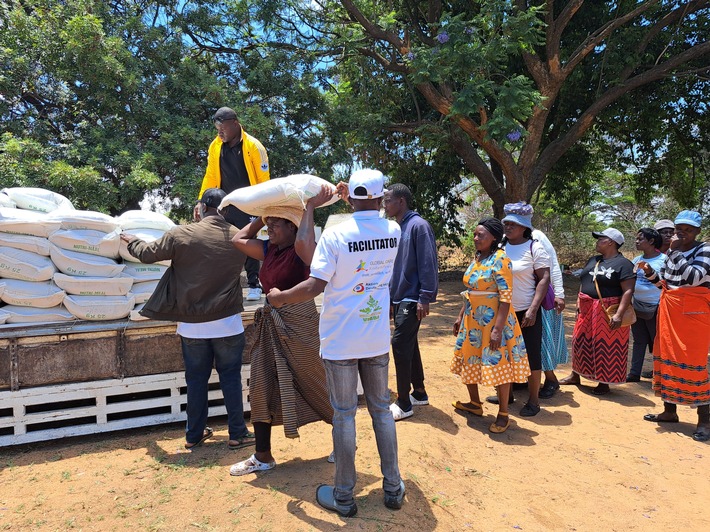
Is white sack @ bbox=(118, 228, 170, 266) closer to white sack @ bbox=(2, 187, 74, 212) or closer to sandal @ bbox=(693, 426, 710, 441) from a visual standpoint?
white sack @ bbox=(2, 187, 74, 212)

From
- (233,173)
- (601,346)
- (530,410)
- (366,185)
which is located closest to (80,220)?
(233,173)

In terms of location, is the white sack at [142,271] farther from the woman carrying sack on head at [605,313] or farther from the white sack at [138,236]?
the woman carrying sack on head at [605,313]

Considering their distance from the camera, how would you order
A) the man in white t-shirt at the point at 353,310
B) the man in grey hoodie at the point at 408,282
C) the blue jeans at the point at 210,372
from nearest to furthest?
the man in white t-shirt at the point at 353,310, the blue jeans at the point at 210,372, the man in grey hoodie at the point at 408,282

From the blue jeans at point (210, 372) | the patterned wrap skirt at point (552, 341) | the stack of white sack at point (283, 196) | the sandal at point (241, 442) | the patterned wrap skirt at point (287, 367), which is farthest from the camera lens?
the patterned wrap skirt at point (552, 341)

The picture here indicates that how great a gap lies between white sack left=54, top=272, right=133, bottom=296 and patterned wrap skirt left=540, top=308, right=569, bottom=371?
3.68 m

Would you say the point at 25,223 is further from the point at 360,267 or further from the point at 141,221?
the point at 360,267

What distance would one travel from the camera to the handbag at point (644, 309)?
5379 mm

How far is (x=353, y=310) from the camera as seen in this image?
8.27 feet

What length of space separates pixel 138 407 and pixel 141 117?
5.78m

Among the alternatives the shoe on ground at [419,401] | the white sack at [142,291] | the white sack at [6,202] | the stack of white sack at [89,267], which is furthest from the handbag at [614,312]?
the white sack at [6,202]

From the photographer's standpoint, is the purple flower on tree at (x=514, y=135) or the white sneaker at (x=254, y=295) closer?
the white sneaker at (x=254, y=295)

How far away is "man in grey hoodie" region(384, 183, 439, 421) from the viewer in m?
3.83

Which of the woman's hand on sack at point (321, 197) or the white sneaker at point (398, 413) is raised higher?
the woman's hand on sack at point (321, 197)

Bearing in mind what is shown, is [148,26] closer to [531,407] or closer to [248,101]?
[248,101]
